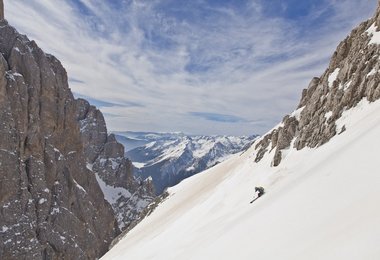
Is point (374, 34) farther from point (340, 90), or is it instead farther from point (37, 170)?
point (37, 170)

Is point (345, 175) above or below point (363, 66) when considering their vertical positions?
below

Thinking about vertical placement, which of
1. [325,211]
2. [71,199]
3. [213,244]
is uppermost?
[325,211]

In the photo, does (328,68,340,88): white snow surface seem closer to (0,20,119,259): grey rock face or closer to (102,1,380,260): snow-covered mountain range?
(102,1,380,260): snow-covered mountain range

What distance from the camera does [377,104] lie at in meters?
21.7

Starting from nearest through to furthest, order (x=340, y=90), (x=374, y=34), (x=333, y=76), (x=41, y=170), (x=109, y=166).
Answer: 1. (x=340, y=90)
2. (x=374, y=34)
3. (x=333, y=76)
4. (x=41, y=170)
5. (x=109, y=166)

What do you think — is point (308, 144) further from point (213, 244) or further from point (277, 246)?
point (277, 246)

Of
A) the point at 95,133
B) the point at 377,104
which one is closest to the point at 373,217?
the point at 377,104

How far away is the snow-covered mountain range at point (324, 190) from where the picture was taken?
9.20 metres

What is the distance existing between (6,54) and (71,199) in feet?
137

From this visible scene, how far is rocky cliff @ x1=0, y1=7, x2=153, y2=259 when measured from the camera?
88.1m

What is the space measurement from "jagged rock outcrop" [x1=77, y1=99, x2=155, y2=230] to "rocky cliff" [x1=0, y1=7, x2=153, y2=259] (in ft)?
128

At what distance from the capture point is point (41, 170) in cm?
9906

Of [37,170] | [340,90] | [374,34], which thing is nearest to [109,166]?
[37,170]

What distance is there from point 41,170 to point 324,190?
314ft
